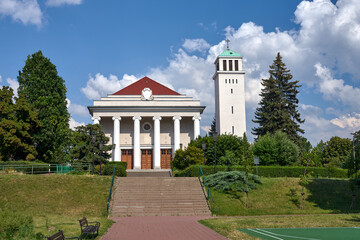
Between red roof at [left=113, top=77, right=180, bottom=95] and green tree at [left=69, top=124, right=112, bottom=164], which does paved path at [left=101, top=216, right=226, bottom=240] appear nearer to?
green tree at [left=69, top=124, right=112, bottom=164]

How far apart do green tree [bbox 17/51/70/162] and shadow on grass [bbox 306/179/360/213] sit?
31304 mm

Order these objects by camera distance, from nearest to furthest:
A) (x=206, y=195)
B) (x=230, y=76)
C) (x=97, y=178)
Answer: (x=206, y=195) → (x=97, y=178) → (x=230, y=76)

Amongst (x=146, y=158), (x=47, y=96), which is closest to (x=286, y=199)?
(x=146, y=158)

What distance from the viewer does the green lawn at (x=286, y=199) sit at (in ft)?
69.2

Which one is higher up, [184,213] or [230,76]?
[230,76]

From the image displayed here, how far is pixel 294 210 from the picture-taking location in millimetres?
21000

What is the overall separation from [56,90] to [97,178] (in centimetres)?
2622

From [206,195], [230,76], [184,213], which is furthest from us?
[230,76]

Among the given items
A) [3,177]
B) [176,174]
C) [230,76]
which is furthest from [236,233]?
[230,76]

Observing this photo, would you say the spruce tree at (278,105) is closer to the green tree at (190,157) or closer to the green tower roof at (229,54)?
the green tower roof at (229,54)

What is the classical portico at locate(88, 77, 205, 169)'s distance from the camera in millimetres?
48625

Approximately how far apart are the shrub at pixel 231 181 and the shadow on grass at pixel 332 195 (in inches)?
162

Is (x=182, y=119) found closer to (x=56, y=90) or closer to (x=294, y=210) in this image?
(x=56, y=90)

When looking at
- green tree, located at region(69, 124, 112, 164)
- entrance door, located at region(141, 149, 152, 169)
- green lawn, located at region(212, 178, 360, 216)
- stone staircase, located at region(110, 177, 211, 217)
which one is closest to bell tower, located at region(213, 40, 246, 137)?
entrance door, located at region(141, 149, 152, 169)
